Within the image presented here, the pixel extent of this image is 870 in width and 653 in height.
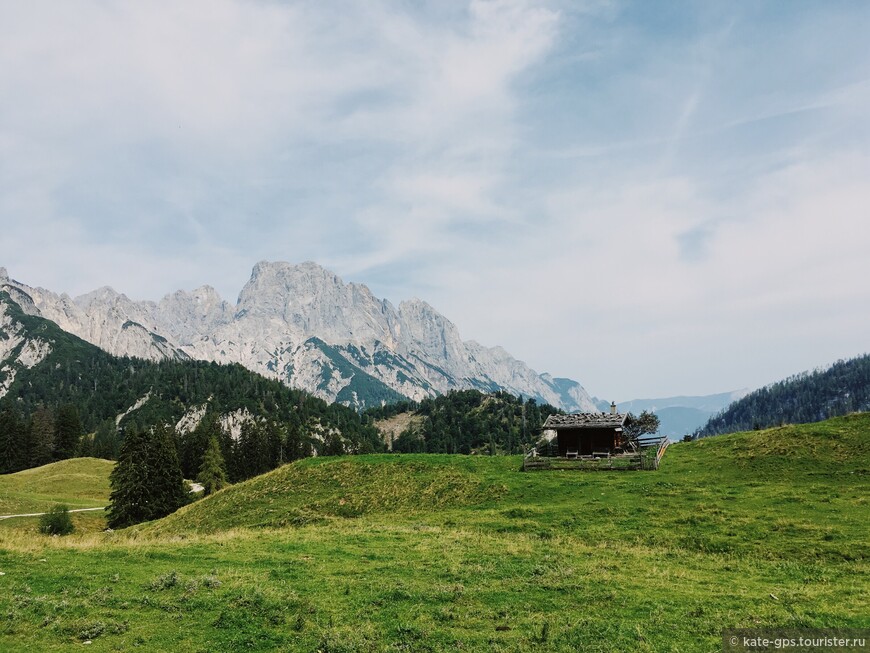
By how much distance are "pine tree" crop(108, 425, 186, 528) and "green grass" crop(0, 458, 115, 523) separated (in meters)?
10.5

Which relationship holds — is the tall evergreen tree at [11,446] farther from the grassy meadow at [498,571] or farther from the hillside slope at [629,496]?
the grassy meadow at [498,571]

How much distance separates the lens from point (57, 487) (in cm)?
9762

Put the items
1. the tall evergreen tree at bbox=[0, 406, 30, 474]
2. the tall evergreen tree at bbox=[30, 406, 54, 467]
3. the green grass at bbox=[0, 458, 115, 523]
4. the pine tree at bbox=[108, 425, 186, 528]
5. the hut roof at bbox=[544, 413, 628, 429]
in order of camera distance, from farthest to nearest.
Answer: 1. the tall evergreen tree at bbox=[30, 406, 54, 467]
2. the tall evergreen tree at bbox=[0, 406, 30, 474]
3. the green grass at bbox=[0, 458, 115, 523]
4. the pine tree at bbox=[108, 425, 186, 528]
5. the hut roof at bbox=[544, 413, 628, 429]

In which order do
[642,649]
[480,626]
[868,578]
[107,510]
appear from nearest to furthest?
[642,649] < [480,626] < [868,578] < [107,510]

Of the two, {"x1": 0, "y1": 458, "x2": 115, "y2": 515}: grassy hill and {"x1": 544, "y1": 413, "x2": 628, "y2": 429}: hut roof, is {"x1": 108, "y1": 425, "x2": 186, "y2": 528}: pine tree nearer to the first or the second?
{"x1": 0, "y1": 458, "x2": 115, "y2": 515}: grassy hill

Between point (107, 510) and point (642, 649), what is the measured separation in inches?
3577

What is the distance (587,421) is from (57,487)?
3846 inches

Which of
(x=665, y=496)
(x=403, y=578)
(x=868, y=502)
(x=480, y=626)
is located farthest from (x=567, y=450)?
(x=480, y=626)

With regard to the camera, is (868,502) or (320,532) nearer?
(868,502)

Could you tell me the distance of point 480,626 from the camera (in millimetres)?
15992

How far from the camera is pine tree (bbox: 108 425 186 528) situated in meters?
73.9

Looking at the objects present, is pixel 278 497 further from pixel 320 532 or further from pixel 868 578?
pixel 868 578

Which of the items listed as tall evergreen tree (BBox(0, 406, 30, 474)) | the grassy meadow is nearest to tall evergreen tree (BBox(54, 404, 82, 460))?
tall evergreen tree (BBox(0, 406, 30, 474))

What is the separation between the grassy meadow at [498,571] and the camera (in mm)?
15109
